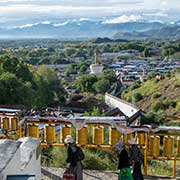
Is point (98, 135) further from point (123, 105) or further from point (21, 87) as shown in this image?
point (123, 105)

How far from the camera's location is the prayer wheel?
7.39 metres

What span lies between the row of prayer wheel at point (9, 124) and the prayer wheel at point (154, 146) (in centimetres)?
245

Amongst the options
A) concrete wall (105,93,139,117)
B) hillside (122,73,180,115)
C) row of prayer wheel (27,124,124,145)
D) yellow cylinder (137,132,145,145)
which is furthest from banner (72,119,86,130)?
hillside (122,73,180,115)

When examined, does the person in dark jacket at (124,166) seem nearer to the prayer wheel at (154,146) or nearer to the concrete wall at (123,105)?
the prayer wheel at (154,146)

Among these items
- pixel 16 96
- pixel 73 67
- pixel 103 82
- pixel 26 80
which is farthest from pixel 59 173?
pixel 73 67

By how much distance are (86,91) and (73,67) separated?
131 ft

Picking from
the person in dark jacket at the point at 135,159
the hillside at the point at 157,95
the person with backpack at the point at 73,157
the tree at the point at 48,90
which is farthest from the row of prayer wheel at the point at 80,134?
the hillside at the point at 157,95

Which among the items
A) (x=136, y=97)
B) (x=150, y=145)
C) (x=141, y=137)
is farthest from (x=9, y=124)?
(x=136, y=97)

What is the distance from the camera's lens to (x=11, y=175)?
163 inches

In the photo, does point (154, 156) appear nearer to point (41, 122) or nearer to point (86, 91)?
point (41, 122)

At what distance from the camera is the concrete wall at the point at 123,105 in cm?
3203

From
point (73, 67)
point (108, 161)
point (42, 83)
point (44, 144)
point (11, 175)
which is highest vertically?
point (11, 175)

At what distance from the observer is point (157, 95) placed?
173 feet

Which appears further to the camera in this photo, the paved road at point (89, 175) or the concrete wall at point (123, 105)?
the concrete wall at point (123, 105)
